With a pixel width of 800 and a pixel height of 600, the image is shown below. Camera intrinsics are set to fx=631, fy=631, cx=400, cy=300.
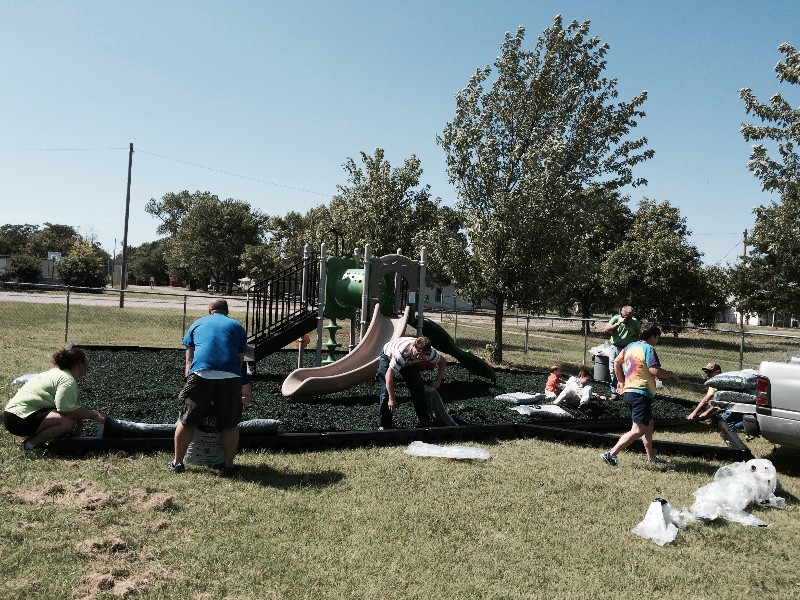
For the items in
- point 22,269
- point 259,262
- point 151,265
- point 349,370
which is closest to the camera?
point 349,370

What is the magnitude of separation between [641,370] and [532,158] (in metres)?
9.65

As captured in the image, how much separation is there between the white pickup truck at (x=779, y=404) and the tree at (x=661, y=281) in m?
26.4

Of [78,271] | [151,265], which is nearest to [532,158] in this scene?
[78,271]

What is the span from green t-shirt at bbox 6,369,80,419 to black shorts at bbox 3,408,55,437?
0.03m

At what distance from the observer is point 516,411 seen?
9125mm

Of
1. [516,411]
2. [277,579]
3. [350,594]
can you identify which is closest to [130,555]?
[277,579]

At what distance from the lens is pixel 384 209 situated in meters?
22.3

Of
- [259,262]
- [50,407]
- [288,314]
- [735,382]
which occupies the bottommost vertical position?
[50,407]

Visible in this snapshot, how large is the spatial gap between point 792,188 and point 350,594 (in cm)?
1389

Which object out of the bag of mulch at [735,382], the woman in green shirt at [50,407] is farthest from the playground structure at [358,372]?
the bag of mulch at [735,382]

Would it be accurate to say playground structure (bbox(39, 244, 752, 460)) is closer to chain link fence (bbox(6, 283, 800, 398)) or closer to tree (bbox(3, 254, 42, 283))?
chain link fence (bbox(6, 283, 800, 398))

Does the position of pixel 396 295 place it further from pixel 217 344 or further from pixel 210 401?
pixel 210 401

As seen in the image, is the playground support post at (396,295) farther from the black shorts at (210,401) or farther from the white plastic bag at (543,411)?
the black shorts at (210,401)

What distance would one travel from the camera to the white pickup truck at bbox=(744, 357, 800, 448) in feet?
21.5
